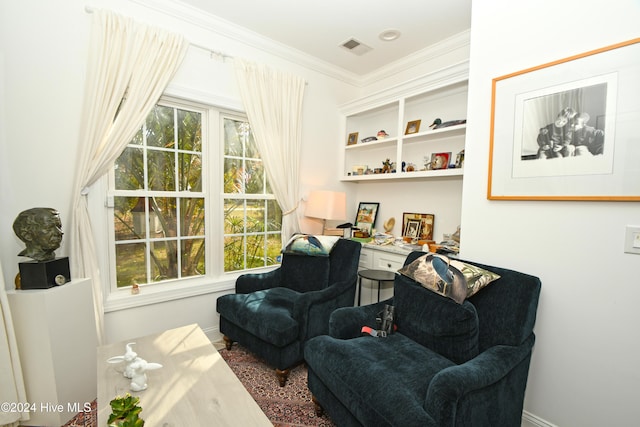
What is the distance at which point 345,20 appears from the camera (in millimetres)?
2475

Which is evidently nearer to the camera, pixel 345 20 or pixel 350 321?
pixel 350 321

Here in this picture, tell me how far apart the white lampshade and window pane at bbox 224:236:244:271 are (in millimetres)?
798

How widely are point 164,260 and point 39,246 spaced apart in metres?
0.94

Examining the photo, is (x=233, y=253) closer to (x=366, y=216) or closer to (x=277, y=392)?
(x=277, y=392)

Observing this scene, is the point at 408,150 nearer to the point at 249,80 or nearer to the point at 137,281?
the point at 249,80

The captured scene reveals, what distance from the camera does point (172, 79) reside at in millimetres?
2342

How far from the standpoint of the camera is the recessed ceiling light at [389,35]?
8.58 ft

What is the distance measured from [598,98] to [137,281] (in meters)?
3.27

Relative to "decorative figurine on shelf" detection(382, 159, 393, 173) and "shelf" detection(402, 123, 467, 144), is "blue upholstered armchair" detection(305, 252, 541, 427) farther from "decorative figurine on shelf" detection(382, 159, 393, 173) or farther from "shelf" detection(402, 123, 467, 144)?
"decorative figurine on shelf" detection(382, 159, 393, 173)

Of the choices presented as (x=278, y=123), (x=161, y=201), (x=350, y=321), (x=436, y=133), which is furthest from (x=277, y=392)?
(x=436, y=133)

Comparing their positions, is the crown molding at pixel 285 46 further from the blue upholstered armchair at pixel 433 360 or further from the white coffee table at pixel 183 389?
the white coffee table at pixel 183 389

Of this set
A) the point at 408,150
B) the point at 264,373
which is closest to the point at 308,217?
the point at 408,150

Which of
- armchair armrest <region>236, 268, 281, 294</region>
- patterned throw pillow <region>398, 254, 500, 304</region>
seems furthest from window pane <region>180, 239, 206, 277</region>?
patterned throw pillow <region>398, 254, 500, 304</region>

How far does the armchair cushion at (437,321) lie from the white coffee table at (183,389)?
39.1 inches
